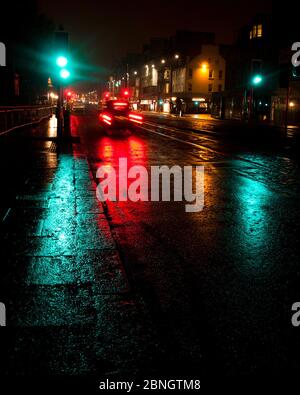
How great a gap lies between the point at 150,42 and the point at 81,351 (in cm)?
13114

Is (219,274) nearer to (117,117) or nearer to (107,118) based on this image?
(117,117)

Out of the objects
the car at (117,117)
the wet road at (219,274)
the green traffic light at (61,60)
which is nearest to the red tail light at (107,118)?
the car at (117,117)

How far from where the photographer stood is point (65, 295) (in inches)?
171

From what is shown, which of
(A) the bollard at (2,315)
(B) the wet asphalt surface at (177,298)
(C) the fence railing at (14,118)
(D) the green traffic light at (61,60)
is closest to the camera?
(B) the wet asphalt surface at (177,298)

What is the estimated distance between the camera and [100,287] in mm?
4512

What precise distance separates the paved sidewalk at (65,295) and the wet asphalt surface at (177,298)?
0.04 ft

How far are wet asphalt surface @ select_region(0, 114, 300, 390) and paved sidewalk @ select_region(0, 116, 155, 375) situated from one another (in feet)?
0.04

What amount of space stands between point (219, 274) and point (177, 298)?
0.80 metres

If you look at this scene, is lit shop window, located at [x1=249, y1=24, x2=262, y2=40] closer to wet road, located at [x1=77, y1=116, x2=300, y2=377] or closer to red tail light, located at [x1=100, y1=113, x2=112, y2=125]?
red tail light, located at [x1=100, y1=113, x2=112, y2=125]

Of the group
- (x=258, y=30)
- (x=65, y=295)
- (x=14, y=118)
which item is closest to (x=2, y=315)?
(x=65, y=295)

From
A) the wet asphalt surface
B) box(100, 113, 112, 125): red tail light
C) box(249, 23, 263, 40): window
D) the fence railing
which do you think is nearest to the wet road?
the wet asphalt surface

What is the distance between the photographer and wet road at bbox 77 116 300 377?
3303 mm

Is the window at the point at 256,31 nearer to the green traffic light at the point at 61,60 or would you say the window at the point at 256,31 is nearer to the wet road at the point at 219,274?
the green traffic light at the point at 61,60

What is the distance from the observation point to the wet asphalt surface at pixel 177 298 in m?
3.19
